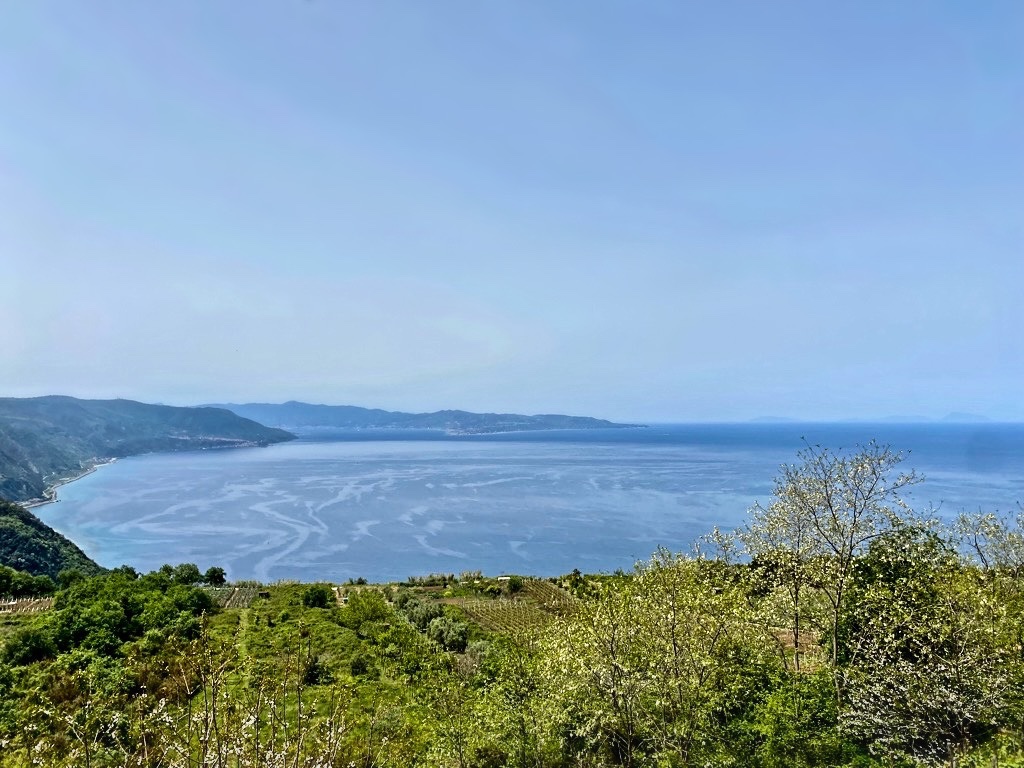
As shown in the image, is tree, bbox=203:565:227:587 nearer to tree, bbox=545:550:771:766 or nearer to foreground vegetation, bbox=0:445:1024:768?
foreground vegetation, bbox=0:445:1024:768

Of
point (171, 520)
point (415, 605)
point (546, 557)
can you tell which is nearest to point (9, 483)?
point (171, 520)

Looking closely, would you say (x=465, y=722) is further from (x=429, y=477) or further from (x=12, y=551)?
(x=429, y=477)

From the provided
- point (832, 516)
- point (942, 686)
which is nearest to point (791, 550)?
point (832, 516)

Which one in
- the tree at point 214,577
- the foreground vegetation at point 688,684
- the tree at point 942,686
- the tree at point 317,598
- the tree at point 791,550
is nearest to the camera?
the foreground vegetation at point 688,684

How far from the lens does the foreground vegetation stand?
1170 centimetres

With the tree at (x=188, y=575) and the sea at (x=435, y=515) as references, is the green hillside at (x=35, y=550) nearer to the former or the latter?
the sea at (x=435, y=515)

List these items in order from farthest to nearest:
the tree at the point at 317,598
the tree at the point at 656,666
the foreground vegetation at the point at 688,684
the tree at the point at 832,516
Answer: the tree at the point at 317,598 < the tree at the point at 832,516 < the tree at the point at 656,666 < the foreground vegetation at the point at 688,684

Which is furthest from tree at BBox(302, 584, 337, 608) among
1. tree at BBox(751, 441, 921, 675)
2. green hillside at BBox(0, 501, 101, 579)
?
green hillside at BBox(0, 501, 101, 579)

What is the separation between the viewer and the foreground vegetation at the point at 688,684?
11695 mm

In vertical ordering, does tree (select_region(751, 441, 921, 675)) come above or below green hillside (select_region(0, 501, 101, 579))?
above

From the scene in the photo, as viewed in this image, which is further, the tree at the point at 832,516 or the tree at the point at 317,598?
the tree at the point at 317,598

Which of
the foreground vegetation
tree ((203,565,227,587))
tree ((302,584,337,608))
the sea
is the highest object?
the foreground vegetation

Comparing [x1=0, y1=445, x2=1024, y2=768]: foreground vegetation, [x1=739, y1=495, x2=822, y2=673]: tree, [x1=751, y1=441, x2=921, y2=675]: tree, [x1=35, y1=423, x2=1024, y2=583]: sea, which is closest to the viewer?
[x1=0, y1=445, x2=1024, y2=768]: foreground vegetation

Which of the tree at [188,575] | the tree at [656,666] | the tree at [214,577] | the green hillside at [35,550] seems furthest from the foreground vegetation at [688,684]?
the green hillside at [35,550]
